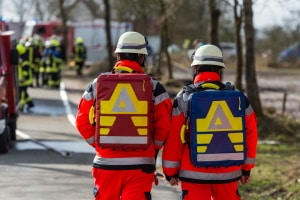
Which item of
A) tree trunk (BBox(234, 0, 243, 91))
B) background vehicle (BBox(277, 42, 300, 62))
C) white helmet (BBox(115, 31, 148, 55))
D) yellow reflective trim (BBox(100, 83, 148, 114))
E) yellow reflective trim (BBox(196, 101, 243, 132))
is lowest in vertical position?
background vehicle (BBox(277, 42, 300, 62))

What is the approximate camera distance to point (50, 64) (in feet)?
87.1

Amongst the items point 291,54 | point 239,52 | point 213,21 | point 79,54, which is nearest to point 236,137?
point 213,21

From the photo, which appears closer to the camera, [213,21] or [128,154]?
[128,154]

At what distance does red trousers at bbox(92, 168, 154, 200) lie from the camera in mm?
5371

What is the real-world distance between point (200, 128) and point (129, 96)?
58 centimetres

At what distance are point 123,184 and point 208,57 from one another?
1175 millimetres

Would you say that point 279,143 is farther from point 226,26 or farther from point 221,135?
point 226,26

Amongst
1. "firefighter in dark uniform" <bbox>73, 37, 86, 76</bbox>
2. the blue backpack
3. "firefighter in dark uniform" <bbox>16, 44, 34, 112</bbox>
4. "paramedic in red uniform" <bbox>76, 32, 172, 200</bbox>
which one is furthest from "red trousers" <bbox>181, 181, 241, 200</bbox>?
"firefighter in dark uniform" <bbox>73, 37, 86, 76</bbox>

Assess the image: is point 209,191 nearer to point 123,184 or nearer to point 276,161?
point 123,184

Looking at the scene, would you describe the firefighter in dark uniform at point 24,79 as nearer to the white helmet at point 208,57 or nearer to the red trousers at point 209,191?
the white helmet at point 208,57

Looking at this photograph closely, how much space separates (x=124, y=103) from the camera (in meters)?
5.40

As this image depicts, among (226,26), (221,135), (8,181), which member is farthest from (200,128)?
(226,26)

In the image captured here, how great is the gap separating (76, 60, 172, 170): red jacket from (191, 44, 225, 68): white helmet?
0.39m

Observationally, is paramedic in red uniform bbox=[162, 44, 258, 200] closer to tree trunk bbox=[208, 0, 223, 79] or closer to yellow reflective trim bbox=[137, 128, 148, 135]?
yellow reflective trim bbox=[137, 128, 148, 135]
